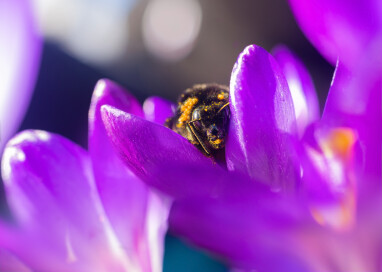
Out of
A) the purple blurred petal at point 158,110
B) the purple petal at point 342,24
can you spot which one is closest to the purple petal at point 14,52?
the purple blurred petal at point 158,110

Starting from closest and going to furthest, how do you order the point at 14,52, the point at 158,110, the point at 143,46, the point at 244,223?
the point at 244,223 → the point at 158,110 → the point at 14,52 → the point at 143,46

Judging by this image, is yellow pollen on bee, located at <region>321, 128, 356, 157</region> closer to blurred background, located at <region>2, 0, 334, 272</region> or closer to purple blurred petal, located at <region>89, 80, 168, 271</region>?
purple blurred petal, located at <region>89, 80, 168, 271</region>

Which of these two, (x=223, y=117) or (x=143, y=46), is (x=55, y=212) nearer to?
(x=223, y=117)

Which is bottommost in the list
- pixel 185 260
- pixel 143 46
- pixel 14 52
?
pixel 185 260

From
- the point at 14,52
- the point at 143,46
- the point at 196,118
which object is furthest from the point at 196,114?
the point at 143,46

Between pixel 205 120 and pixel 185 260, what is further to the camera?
pixel 185 260

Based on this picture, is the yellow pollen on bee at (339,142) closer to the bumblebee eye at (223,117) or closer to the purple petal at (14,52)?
the bumblebee eye at (223,117)

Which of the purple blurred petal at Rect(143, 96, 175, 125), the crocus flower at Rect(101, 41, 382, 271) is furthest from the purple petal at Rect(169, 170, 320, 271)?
the purple blurred petal at Rect(143, 96, 175, 125)

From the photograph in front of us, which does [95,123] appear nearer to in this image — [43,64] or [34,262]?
[34,262]
